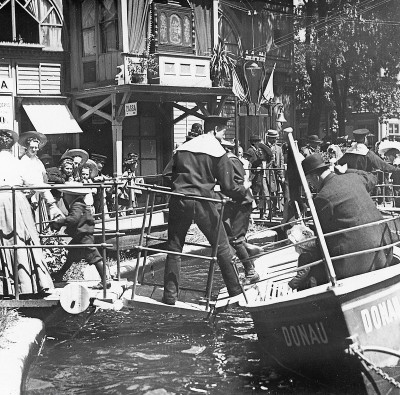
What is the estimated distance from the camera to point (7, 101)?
786 inches

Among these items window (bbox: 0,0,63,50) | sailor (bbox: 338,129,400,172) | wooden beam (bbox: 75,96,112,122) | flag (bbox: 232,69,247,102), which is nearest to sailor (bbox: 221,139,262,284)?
sailor (bbox: 338,129,400,172)

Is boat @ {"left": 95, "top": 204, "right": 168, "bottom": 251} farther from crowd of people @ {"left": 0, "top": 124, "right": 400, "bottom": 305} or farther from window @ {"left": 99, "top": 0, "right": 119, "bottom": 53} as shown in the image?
window @ {"left": 99, "top": 0, "right": 119, "bottom": 53}

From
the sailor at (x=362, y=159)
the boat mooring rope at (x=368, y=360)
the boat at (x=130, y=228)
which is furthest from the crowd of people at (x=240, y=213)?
the sailor at (x=362, y=159)

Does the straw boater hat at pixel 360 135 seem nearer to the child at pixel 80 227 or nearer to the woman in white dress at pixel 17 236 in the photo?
the child at pixel 80 227

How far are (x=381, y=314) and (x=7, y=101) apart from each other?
15297 millimetres

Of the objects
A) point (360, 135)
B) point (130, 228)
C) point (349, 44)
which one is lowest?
point (130, 228)

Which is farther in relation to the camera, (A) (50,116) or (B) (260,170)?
(A) (50,116)

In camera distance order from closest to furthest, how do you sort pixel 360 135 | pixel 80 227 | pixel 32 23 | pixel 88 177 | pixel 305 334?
pixel 305 334
pixel 80 227
pixel 88 177
pixel 360 135
pixel 32 23

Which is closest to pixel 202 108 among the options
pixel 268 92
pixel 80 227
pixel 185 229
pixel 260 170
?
pixel 260 170

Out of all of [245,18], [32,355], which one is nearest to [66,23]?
[245,18]

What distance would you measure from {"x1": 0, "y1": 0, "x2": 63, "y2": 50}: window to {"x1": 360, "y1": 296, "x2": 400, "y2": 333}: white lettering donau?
15707mm

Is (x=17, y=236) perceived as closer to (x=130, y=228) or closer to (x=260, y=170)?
(x=130, y=228)

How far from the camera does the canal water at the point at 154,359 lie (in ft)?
23.6

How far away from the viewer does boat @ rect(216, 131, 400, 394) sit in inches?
250
